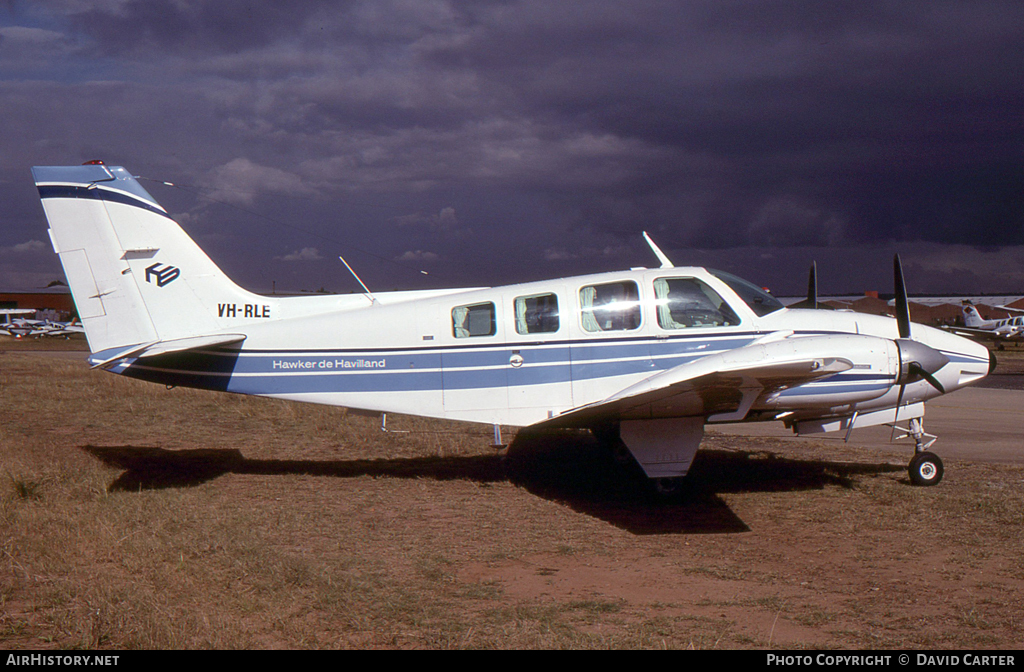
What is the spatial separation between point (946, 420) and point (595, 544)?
11494mm

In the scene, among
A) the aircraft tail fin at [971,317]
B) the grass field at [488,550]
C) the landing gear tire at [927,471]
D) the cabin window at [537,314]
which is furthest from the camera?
the aircraft tail fin at [971,317]

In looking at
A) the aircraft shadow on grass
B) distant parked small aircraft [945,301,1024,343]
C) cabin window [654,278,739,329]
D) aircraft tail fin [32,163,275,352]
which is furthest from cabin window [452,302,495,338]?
distant parked small aircraft [945,301,1024,343]

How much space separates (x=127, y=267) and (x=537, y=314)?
5067 mm

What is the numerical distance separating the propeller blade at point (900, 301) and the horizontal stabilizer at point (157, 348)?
7.87 m

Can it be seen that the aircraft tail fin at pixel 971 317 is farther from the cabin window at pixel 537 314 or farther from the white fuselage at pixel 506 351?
the cabin window at pixel 537 314

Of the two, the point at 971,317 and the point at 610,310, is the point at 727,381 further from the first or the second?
the point at 971,317

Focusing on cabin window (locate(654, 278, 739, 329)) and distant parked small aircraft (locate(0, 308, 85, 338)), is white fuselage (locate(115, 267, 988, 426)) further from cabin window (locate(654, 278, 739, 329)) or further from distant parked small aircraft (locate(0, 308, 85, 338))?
distant parked small aircraft (locate(0, 308, 85, 338))

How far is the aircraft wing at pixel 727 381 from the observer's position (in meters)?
6.42

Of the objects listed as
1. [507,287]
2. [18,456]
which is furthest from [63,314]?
[507,287]

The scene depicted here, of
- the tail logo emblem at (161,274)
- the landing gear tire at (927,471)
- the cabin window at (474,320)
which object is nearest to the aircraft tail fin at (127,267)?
the tail logo emblem at (161,274)

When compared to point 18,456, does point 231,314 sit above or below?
above

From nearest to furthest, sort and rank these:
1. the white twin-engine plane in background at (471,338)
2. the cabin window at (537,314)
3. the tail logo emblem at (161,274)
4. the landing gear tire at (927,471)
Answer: the white twin-engine plane in background at (471,338) → the cabin window at (537,314) → the landing gear tire at (927,471) → the tail logo emblem at (161,274)

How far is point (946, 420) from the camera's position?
48.0 feet

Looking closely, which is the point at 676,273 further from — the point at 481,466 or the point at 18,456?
the point at 18,456
